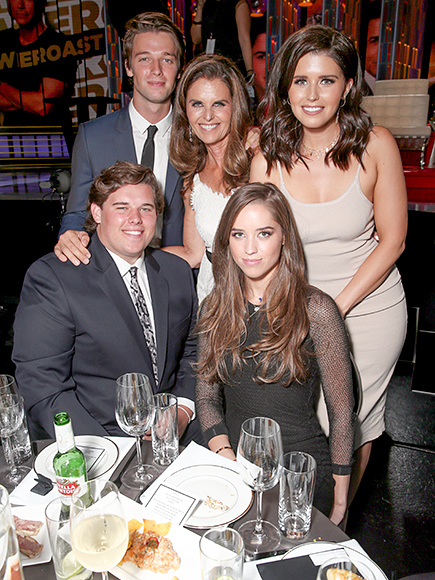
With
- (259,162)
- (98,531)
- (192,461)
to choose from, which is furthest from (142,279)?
(98,531)

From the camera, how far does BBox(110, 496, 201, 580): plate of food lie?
3.26 feet

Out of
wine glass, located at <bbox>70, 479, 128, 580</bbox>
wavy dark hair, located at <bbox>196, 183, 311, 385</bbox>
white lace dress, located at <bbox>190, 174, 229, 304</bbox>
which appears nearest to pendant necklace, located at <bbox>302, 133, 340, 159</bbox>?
wavy dark hair, located at <bbox>196, 183, 311, 385</bbox>

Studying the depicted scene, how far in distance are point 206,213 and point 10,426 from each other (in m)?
1.38

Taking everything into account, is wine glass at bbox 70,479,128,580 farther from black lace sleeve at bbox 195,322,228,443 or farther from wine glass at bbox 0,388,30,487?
black lace sleeve at bbox 195,322,228,443

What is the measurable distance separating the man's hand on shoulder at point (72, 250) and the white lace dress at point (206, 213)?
2.16 feet

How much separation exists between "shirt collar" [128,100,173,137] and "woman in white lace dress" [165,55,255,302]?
22 centimetres

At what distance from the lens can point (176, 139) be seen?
246cm

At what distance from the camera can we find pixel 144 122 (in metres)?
2.62

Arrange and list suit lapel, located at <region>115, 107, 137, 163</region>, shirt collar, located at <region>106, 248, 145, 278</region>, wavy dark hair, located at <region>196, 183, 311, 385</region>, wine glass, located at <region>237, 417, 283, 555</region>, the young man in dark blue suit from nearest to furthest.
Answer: wine glass, located at <region>237, 417, 283, 555</region>, wavy dark hair, located at <region>196, 183, 311, 385</region>, shirt collar, located at <region>106, 248, 145, 278</region>, the young man in dark blue suit, suit lapel, located at <region>115, 107, 137, 163</region>

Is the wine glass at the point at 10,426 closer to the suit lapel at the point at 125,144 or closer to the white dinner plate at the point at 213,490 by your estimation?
the white dinner plate at the point at 213,490

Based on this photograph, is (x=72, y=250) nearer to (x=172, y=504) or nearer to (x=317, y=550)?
(x=172, y=504)

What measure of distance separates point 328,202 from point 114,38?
900 centimetres

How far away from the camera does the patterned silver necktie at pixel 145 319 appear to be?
6.55ft

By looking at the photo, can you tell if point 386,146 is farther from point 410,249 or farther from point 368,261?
point 410,249
